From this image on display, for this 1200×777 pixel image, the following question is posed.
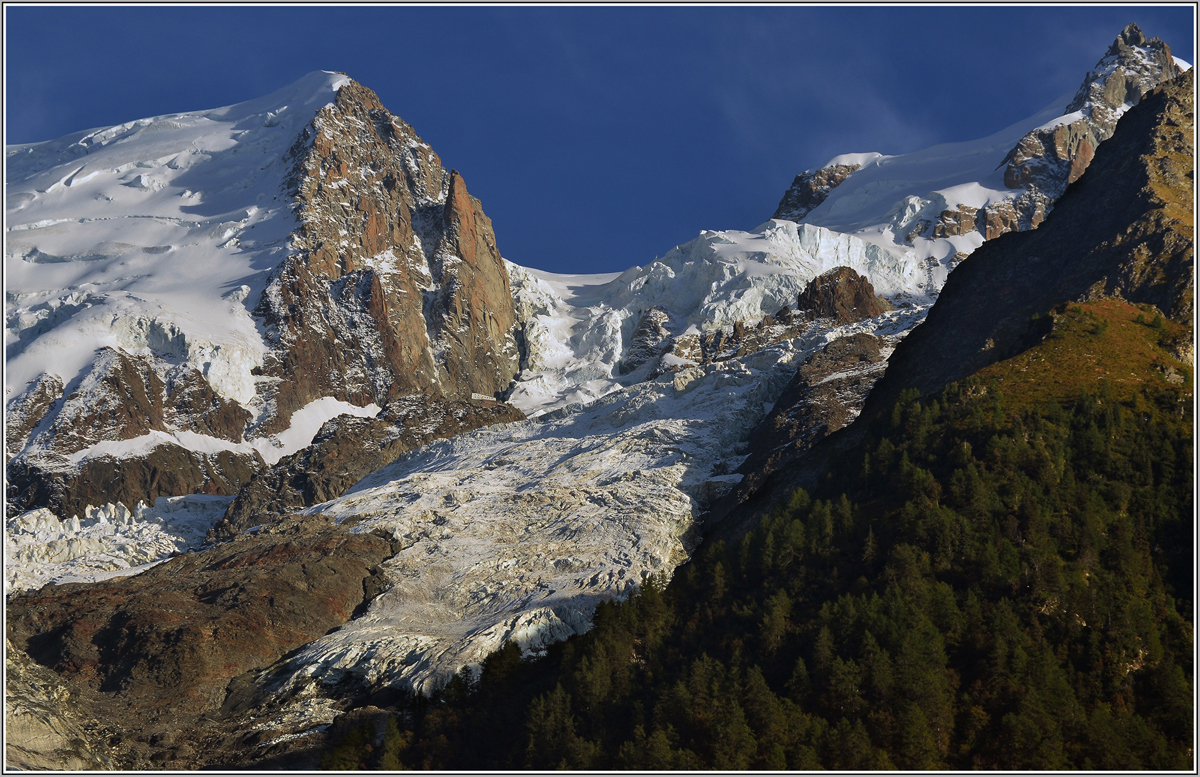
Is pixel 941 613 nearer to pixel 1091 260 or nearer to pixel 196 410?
pixel 1091 260

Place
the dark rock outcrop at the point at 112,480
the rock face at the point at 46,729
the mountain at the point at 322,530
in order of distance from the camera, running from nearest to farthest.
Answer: the rock face at the point at 46,729, the mountain at the point at 322,530, the dark rock outcrop at the point at 112,480

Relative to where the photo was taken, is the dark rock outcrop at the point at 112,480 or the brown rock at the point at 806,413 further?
the dark rock outcrop at the point at 112,480

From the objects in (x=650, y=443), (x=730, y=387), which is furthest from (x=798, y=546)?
(x=730, y=387)

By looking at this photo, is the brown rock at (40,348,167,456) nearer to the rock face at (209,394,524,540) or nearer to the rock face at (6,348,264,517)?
the rock face at (6,348,264,517)

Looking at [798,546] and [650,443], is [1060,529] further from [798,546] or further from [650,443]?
[650,443]

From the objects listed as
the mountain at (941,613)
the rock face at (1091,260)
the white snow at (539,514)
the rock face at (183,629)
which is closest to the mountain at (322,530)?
the rock face at (183,629)

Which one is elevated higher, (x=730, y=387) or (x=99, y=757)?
(x=730, y=387)

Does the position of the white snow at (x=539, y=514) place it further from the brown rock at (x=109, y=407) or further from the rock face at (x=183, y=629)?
the brown rock at (x=109, y=407)
